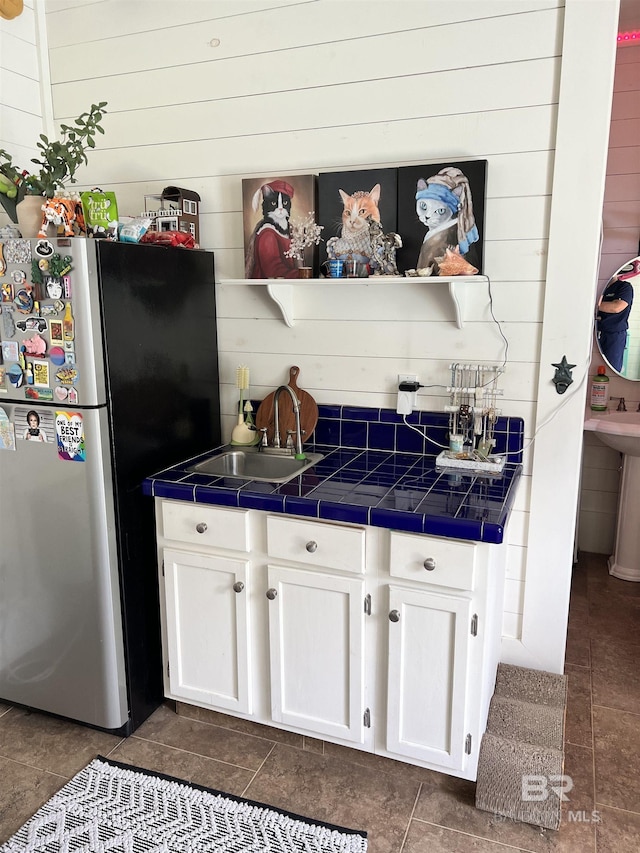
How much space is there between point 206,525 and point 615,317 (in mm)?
2358

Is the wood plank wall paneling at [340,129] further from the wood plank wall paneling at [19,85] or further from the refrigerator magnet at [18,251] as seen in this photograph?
the refrigerator magnet at [18,251]

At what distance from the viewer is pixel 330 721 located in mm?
2031

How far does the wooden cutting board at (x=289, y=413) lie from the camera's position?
2490mm

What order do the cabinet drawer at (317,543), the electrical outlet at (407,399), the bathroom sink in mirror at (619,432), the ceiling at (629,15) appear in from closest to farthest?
the cabinet drawer at (317,543) < the electrical outlet at (407,399) < the ceiling at (629,15) < the bathroom sink in mirror at (619,432)

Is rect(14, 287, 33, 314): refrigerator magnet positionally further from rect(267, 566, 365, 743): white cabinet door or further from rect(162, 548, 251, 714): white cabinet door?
rect(267, 566, 365, 743): white cabinet door

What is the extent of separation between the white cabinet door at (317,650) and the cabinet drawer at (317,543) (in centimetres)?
4

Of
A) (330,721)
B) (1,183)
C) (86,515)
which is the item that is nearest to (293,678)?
(330,721)

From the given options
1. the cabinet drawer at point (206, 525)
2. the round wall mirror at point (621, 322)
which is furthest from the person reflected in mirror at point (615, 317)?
the cabinet drawer at point (206, 525)

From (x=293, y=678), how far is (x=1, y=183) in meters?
1.84

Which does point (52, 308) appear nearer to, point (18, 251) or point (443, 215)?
point (18, 251)

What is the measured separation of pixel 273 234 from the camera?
2352 mm

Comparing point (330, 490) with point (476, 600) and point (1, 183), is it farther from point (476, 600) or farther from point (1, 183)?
point (1, 183)

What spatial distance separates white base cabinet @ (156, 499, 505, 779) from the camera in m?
1.82

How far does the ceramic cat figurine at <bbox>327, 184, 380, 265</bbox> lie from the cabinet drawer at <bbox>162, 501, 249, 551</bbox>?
0.95 meters
